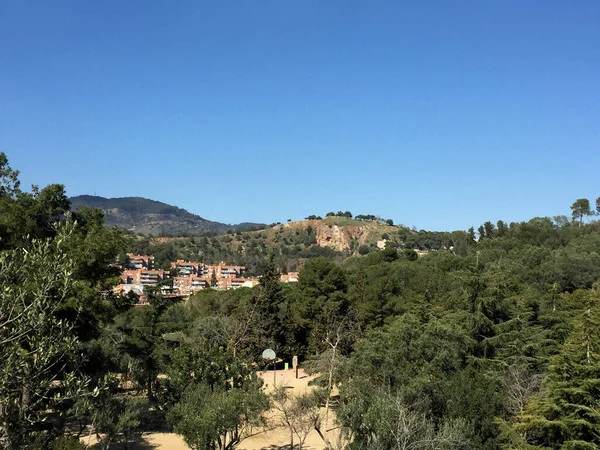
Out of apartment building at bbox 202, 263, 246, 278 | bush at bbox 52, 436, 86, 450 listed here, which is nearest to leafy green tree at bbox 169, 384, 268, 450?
bush at bbox 52, 436, 86, 450

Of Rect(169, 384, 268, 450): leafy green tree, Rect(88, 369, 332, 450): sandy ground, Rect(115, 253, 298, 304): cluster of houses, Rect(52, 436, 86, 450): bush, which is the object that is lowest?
Rect(88, 369, 332, 450): sandy ground

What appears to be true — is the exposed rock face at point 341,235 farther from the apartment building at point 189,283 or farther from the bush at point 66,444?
the bush at point 66,444

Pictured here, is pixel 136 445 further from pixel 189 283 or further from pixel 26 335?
pixel 189 283

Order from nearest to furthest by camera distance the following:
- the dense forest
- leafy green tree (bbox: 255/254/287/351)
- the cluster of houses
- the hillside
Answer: the dense forest, leafy green tree (bbox: 255/254/287/351), the cluster of houses, the hillside

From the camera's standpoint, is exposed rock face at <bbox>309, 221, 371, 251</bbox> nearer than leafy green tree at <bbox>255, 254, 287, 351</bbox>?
No

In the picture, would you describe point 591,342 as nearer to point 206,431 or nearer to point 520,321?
point 520,321

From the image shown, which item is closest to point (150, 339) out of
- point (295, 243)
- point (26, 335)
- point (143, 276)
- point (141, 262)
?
point (26, 335)

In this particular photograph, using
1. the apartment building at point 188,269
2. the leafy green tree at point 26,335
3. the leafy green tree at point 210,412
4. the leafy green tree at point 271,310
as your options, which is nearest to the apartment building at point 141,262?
the apartment building at point 188,269

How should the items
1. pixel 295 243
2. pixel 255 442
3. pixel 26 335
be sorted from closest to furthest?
pixel 26 335 → pixel 255 442 → pixel 295 243

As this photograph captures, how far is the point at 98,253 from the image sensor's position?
14.7 metres

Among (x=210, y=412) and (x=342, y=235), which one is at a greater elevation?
(x=342, y=235)

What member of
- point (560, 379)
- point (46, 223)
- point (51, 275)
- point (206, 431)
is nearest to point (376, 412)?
point (206, 431)

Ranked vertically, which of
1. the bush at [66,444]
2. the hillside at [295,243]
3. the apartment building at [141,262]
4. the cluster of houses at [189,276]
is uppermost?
the hillside at [295,243]

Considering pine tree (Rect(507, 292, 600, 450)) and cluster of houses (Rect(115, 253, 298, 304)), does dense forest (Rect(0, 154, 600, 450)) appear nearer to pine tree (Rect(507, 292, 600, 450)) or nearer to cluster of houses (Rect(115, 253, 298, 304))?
pine tree (Rect(507, 292, 600, 450))
